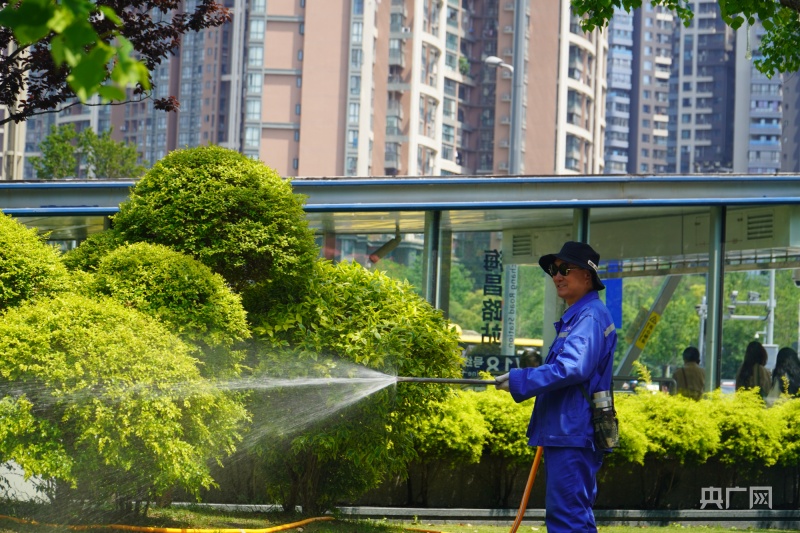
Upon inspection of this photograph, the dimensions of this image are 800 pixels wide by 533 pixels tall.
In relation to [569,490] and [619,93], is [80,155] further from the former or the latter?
[619,93]

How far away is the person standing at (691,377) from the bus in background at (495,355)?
1563 millimetres

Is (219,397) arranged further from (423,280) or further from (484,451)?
(423,280)

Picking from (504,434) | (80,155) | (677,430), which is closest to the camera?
(504,434)

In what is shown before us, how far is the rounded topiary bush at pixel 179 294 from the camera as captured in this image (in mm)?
7234

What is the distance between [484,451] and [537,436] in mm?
4257

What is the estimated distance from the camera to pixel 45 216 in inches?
488

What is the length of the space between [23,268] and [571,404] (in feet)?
11.2

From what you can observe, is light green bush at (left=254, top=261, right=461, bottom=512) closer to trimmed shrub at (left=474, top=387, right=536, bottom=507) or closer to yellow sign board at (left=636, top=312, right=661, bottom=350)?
trimmed shrub at (left=474, top=387, right=536, bottom=507)

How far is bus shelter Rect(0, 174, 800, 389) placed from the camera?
12531 mm

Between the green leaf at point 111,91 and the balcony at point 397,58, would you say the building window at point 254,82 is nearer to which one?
the balcony at point 397,58

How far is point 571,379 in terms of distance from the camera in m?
6.20

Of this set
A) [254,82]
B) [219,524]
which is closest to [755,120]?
[254,82]

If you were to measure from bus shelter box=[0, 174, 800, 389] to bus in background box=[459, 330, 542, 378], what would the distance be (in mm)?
185

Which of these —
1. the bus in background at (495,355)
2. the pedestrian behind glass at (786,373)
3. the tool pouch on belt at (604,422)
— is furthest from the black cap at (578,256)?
the pedestrian behind glass at (786,373)
